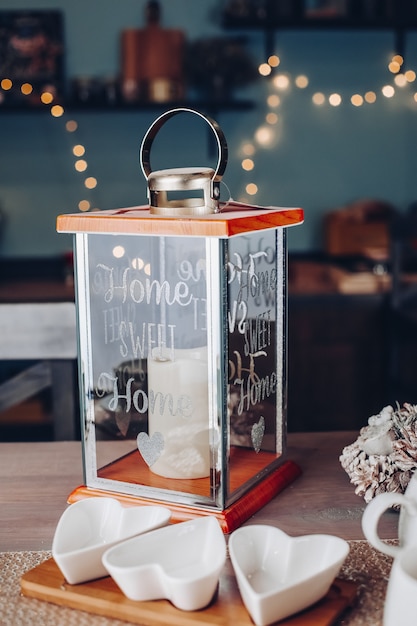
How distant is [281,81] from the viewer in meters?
3.82

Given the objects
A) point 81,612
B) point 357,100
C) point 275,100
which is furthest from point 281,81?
point 81,612

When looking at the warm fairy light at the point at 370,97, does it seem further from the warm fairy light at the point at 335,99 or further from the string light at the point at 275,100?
the warm fairy light at the point at 335,99

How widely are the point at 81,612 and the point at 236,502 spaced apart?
265mm

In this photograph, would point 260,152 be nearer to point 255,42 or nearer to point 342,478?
point 255,42

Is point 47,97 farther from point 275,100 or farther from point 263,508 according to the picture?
point 263,508

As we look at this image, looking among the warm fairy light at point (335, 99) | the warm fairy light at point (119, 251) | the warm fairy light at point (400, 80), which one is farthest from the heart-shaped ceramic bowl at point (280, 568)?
the warm fairy light at point (400, 80)

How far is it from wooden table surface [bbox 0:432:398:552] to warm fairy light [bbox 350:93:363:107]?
9.26ft

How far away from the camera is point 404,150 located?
3.91 m

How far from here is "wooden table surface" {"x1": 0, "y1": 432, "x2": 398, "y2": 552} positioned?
3.24 feet

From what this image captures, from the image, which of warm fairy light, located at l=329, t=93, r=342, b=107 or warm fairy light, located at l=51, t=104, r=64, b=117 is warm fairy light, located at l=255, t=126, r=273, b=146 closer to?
warm fairy light, located at l=329, t=93, r=342, b=107

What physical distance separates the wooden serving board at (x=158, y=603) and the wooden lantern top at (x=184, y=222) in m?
0.38

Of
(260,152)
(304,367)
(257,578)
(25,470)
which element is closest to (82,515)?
(257,578)

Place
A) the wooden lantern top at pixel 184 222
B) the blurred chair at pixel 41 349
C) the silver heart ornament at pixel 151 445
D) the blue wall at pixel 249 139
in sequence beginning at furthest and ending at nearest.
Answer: the blue wall at pixel 249 139, the blurred chair at pixel 41 349, the silver heart ornament at pixel 151 445, the wooden lantern top at pixel 184 222

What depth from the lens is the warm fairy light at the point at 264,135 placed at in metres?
3.84
